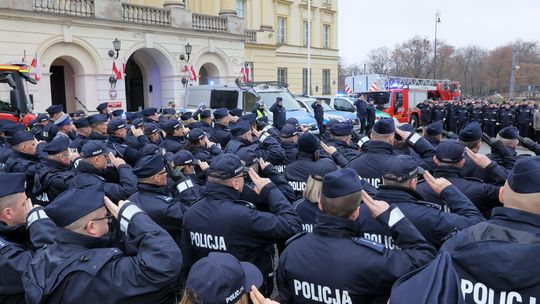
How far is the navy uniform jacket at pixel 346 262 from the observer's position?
242 cm

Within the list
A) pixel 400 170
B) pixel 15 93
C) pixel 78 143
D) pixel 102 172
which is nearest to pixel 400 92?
pixel 15 93

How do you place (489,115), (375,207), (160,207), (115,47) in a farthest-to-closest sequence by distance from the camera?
(115,47)
(489,115)
(160,207)
(375,207)

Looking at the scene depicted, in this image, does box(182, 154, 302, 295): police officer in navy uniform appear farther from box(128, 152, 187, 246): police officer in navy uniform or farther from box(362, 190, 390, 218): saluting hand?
box(362, 190, 390, 218): saluting hand

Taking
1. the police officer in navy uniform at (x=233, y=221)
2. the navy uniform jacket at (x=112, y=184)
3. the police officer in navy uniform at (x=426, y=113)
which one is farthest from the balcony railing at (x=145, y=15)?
the police officer in navy uniform at (x=233, y=221)

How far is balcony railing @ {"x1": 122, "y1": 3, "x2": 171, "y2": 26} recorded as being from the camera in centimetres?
2110

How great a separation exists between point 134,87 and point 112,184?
70.6 ft

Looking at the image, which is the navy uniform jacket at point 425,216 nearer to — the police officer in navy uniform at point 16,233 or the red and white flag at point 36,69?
the police officer in navy uniform at point 16,233

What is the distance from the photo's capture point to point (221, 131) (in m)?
8.71

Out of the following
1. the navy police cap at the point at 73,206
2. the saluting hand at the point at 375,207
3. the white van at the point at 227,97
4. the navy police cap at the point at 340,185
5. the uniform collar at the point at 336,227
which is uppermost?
the white van at the point at 227,97

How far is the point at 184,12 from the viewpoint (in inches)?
913

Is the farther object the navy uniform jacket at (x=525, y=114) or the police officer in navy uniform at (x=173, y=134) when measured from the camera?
the navy uniform jacket at (x=525, y=114)

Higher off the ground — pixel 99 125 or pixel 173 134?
pixel 99 125

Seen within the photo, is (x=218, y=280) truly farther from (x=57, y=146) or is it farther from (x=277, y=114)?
(x=277, y=114)

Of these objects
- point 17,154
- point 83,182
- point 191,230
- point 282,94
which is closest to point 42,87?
point 282,94
